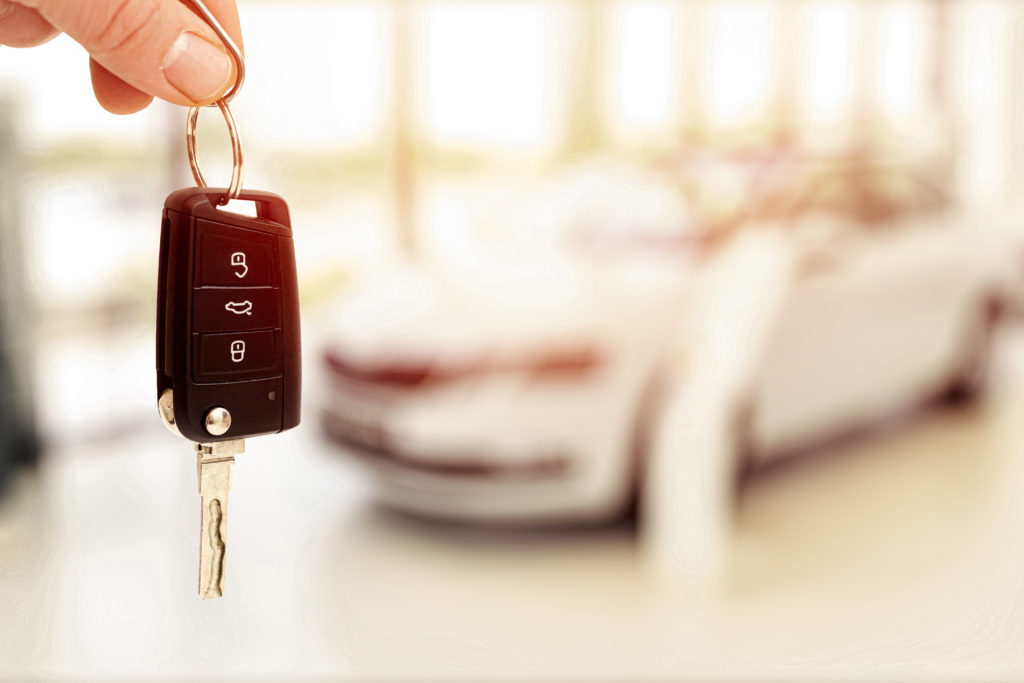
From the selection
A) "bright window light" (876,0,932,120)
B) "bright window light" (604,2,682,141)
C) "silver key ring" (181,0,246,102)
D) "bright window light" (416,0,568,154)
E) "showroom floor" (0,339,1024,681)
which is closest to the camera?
"silver key ring" (181,0,246,102)

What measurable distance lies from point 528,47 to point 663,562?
5836 mm

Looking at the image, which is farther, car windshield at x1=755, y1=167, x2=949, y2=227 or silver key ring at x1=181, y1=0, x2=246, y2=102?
car windshield at x1=755, y1=167, x2=949, y2=227

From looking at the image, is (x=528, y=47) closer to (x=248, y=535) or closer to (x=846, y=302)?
(x=846, y=302)

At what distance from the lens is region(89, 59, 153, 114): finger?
87 cm

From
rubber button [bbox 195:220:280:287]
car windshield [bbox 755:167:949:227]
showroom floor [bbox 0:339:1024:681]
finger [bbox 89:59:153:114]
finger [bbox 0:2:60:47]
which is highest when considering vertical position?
finger [bbox 0:2:60:47]

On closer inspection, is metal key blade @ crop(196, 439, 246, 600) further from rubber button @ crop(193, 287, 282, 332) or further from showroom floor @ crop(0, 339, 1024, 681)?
showroom floor @ crop(0, 339, 1024, 681)

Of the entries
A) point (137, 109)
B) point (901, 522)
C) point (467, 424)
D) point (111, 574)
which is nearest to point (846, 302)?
point (901, 522)

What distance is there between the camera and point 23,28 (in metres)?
0.88

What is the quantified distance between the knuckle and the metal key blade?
1.10 ft

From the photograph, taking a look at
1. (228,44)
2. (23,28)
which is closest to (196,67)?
(228,44)

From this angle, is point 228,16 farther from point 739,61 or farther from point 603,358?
point 739,61

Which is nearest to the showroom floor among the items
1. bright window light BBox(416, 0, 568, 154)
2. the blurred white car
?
the blurred white car

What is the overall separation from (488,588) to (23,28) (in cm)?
218

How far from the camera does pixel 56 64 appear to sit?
3441mm
